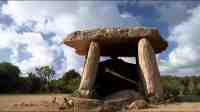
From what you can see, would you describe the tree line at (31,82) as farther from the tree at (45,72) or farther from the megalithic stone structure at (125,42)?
the megalithic stone structure at (125,42)

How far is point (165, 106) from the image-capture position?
479 inches

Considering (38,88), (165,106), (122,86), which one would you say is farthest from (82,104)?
(38,88)

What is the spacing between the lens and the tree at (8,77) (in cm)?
3212

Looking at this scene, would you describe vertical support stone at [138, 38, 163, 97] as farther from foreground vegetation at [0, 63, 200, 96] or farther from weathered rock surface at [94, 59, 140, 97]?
foreground vegetation at [0, 63, 200, 96]

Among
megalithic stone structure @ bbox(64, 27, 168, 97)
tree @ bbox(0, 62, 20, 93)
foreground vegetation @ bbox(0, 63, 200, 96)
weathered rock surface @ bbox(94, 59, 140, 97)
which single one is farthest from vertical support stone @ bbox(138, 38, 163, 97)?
tree @ bbox(0, 62, 20, 93)

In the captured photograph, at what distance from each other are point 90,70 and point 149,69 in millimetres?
2605

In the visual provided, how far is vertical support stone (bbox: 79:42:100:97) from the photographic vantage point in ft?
45.8

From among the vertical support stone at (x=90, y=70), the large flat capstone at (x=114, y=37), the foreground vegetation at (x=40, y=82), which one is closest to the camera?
the vertical support stone at (x=90, y=70)

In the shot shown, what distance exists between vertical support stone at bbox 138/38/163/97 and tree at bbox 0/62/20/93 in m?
20.5

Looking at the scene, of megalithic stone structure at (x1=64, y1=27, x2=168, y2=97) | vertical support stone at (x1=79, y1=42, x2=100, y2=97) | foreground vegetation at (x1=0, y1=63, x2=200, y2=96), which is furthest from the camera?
foreground vegetation at (x1=0, y1=63, x2=200, y2=96)

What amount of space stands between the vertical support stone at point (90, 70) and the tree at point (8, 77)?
749 inches

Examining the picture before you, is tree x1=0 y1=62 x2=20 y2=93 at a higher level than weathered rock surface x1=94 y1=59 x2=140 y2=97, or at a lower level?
higher

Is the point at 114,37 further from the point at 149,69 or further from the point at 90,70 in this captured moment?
the point at 149,69

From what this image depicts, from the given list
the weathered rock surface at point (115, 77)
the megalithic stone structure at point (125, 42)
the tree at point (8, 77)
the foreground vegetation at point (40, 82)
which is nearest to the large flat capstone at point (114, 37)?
the megalithic stone structure at point (125, 42)
